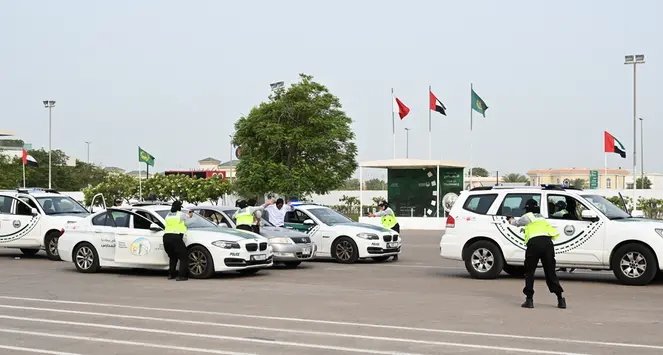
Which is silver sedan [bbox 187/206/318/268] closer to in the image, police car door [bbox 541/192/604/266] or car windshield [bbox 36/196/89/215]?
car windshield [bbox 36/196/89/215]

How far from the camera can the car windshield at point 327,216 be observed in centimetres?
2175

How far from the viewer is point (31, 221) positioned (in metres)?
22.2

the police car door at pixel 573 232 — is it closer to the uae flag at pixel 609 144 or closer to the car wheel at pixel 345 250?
the car wheel at pixel 345 250

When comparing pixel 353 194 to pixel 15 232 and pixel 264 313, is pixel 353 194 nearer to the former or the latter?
pixel 15 232

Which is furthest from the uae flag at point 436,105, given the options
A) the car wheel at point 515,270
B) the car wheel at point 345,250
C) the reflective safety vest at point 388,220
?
the car wheel at point 515,270

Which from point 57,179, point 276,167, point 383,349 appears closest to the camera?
point 383,349

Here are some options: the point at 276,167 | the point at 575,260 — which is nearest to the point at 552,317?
→ the point at 575,260

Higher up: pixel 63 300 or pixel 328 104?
pixel 328 104

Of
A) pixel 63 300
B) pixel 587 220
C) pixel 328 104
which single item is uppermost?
pixel 328 104

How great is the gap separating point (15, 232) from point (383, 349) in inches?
628

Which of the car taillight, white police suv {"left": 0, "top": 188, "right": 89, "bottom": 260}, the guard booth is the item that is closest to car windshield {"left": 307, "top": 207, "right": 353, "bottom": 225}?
the car taillight

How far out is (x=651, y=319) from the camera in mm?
11328

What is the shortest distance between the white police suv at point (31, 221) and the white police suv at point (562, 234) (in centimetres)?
1053

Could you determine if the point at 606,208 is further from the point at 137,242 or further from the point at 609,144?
the point at 609,144
